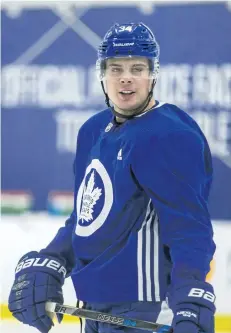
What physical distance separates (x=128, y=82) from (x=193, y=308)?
0.54 meters

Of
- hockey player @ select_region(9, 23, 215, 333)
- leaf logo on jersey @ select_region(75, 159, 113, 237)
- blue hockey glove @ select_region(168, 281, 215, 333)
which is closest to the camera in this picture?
blue hockey glove @ select_region(168, 281, 215, 333)

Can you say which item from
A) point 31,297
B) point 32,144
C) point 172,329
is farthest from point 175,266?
point 32,144

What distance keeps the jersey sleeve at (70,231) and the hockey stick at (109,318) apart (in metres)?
0.16

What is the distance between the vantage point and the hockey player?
6.25 ft

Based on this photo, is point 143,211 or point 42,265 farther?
point 42,265

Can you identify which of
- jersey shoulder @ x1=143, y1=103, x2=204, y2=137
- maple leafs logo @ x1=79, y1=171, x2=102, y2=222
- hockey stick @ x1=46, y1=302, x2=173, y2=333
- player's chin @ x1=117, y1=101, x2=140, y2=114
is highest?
player's chin @ x1=117, y1=101, x2=140, y2=114

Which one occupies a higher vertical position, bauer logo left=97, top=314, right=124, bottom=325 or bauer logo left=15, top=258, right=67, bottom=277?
bauer logo left=15, top=258, right=67, bottom=277

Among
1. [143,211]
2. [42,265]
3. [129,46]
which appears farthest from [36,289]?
[129,46]

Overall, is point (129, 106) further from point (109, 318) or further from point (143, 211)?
point (109, 318)

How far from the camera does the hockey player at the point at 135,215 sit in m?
1.91

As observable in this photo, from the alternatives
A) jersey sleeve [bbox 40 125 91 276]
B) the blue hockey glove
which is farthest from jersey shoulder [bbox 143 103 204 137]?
the blue hockey glove

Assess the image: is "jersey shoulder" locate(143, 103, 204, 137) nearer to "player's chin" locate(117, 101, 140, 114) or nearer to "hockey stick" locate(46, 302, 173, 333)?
"player's chin" locate(117, 101, 140, 114)

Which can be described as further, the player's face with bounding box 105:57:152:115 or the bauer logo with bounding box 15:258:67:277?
the bauer logo with bounding box 15:258:67:277

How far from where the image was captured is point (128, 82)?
2090mm
